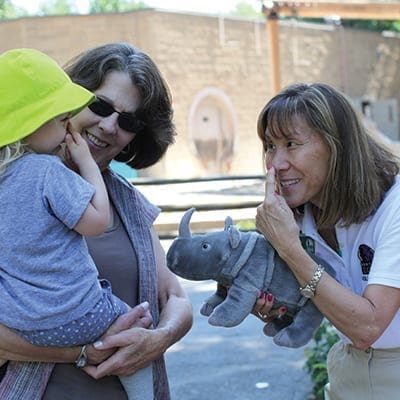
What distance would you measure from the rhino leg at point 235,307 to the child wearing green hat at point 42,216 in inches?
14.1

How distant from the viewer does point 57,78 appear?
190cm

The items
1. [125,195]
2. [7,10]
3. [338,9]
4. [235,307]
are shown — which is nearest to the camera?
[235,307]

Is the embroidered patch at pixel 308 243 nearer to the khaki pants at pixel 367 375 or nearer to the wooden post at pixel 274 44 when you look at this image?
the khaki pants at pixel 367 375

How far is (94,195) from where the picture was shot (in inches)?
74.4

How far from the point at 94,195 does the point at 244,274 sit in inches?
20.0

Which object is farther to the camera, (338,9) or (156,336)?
(338,9)

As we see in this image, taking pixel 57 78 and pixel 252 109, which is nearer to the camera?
pixel 57 78

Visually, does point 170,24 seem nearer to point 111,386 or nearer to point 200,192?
point 200,192

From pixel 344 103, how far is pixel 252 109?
795 inches

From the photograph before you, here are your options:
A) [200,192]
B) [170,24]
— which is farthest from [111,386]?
[170,24]

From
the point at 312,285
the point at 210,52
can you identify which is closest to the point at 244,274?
the point at 312,285

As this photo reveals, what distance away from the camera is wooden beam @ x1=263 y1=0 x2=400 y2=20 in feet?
46.6

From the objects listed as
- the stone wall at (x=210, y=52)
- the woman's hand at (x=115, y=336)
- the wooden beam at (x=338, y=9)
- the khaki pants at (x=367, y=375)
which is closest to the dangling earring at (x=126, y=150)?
the woman's hand at (x=115, y=336)

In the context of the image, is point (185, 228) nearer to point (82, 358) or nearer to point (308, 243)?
point (308, 243)
